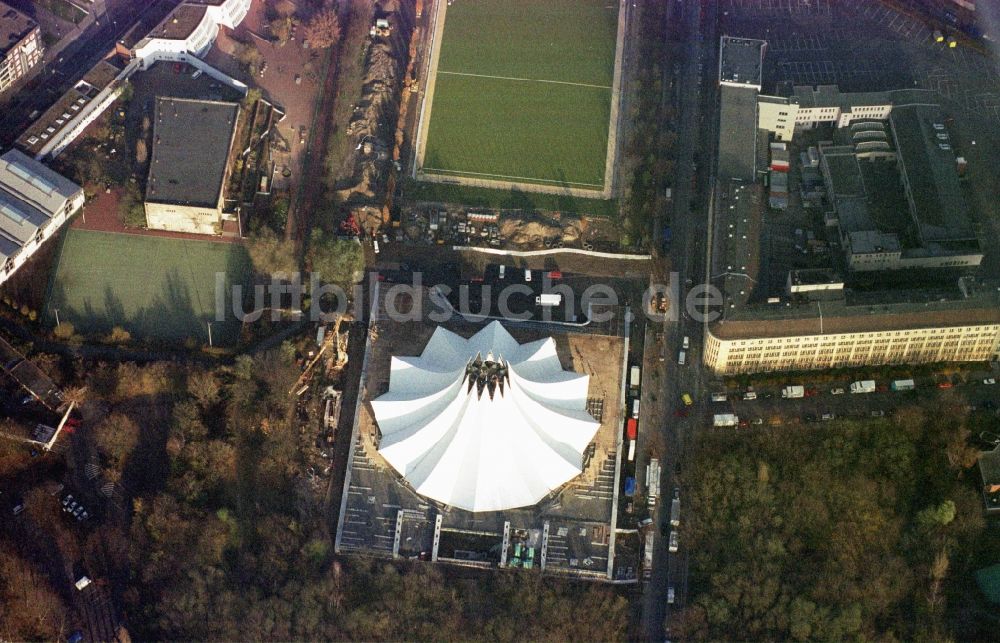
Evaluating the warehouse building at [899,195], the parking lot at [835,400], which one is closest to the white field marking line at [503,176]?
the warehouse building at [899,195]

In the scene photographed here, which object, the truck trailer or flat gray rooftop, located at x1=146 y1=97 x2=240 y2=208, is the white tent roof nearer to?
the truck trailer

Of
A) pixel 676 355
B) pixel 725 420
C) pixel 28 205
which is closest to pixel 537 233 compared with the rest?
pixel 676 355

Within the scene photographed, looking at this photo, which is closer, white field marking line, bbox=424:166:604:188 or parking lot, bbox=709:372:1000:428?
parking lot, bbox=709:372:1000:428

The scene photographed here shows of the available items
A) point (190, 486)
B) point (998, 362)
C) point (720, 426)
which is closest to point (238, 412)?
point (190, 486)

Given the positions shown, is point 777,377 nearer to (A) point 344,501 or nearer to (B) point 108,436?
(A) point 344,501

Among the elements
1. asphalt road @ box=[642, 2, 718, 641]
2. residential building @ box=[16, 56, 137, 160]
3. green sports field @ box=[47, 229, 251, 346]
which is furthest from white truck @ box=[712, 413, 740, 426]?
residential building @ box=[16, 56, 137, 160]

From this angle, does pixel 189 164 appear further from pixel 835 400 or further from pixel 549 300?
pixel 835 400

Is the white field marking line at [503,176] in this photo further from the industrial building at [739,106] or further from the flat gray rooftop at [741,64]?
the flat gray rooftop at [741,64]
